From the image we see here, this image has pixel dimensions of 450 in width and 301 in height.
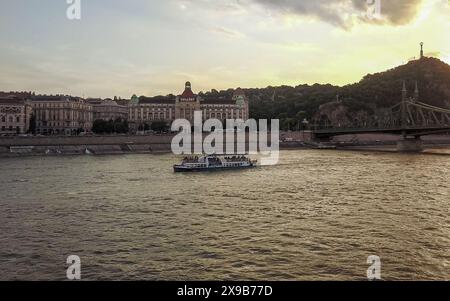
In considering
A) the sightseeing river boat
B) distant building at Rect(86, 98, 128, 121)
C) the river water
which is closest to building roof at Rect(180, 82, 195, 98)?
distant building at Rect(86, 98, 128, 121)

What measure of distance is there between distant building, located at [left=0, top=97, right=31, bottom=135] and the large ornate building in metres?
25.0

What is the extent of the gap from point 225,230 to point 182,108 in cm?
7639

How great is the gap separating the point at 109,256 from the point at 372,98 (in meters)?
94.0

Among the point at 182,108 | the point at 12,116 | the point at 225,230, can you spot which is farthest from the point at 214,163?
the point at 182,108

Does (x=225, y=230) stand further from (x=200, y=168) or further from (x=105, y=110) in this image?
(x=105, y=110)

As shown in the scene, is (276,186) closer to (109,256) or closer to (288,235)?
(288,235)

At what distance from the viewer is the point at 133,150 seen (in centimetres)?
5325

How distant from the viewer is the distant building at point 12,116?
63000 millimetres

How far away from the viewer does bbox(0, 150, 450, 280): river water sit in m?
8.84

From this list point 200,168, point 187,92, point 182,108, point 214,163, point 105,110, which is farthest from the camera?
point 105,110

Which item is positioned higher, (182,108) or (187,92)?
(187,92)

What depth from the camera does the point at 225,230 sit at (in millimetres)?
12219

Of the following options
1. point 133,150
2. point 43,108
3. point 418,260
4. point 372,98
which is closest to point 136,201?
point 418,260

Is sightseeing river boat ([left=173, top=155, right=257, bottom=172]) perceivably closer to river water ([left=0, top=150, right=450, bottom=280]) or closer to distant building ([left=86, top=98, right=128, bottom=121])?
river water ([left=0, top=150, right=450, bottom=280])
